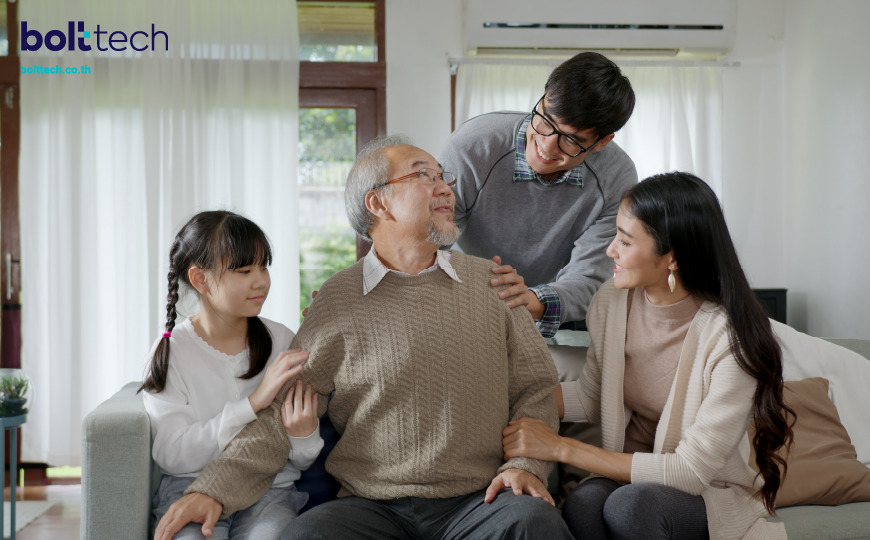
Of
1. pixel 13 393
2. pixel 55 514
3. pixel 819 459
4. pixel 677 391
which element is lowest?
pixel 55 514

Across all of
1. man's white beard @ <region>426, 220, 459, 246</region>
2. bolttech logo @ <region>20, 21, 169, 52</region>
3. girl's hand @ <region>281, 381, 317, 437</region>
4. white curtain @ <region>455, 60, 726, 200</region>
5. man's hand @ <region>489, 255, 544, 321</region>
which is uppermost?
bolttech logo @ <region>20, 21, 169, 52</region>

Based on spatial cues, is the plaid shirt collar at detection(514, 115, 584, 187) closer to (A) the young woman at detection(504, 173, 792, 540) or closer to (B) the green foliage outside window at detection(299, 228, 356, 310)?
(A) the young woman at detection(504, 173, 792, 540)

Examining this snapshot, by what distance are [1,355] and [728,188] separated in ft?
14.0

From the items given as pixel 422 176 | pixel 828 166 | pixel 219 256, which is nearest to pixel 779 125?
pixel 828 166

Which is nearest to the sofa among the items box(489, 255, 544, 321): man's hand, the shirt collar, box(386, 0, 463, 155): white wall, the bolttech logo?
the shirt collar

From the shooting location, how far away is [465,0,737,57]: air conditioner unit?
13.6 feet

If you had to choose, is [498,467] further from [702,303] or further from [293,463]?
[702,303]

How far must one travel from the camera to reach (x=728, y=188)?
14.5 feet

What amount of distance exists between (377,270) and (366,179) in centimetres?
23

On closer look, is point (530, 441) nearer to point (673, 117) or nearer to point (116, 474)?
point (116, 474)

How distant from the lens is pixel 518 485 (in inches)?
63.3

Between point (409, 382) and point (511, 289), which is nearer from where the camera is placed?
point (409, 382)

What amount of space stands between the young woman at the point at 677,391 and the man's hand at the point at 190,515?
67 centimetres

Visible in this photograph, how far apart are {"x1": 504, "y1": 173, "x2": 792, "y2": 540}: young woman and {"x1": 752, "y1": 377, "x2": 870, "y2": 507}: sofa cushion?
1.03 feet
